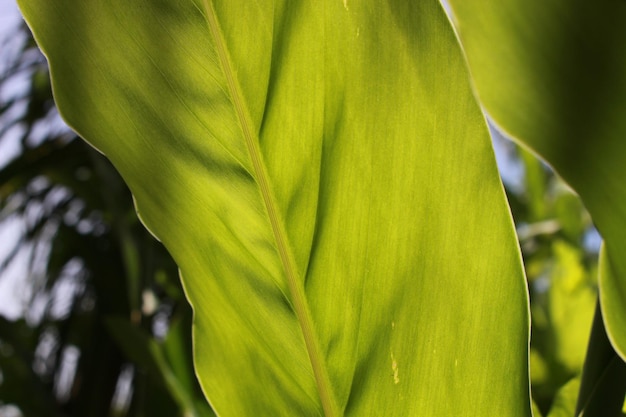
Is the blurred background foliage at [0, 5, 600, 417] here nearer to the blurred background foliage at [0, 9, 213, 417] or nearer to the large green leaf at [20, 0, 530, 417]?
the blurred background foliage at [0, 9, 213, 417]

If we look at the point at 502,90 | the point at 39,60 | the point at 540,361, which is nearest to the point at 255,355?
the point at 502,90

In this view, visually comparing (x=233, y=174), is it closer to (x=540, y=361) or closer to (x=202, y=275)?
(x=202, y=275)

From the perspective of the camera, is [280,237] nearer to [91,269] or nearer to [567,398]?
[567,398]

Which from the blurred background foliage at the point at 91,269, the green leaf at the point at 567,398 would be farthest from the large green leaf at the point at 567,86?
the blurred background foliage at the point at 91,269

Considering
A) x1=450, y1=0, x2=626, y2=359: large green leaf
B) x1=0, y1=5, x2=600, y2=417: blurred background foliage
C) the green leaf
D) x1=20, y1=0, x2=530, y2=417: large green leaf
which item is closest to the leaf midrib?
x1=20, y1=0, x2=530, y2=417: large green leaf

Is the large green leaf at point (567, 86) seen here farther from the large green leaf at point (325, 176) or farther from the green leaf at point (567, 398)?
the green leaf at point (567, 398)

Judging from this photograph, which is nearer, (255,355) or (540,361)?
(255,355)
